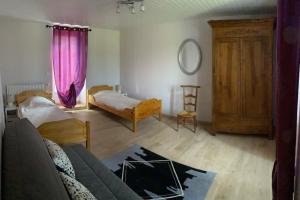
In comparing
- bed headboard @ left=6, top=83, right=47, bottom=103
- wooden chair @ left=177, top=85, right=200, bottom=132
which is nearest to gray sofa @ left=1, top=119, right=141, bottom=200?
wooden chair @ left=177, top=85, right=200, bottom=132

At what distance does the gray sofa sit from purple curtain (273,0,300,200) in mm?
878

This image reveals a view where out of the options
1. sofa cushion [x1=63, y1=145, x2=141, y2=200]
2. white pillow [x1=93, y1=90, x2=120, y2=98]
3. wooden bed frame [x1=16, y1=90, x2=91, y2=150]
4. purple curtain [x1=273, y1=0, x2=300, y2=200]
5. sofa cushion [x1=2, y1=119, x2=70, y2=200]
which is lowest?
sofa cushion [x1=63, y1=145, x2=141, y2=200]

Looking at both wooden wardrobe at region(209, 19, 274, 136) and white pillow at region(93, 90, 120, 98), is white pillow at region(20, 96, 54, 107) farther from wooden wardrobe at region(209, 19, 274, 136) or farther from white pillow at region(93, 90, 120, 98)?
wooden wardrobe at region(209, 19, 274, 136)

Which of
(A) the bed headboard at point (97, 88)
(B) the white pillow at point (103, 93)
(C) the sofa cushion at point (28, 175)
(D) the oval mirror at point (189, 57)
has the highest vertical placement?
(D) the oval mirror at point (189, 57)

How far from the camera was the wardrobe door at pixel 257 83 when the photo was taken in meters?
4.06

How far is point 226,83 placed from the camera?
4.32 m

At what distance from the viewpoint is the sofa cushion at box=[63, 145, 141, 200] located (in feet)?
5.97

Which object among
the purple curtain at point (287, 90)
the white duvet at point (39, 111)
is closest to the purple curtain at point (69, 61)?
the white duvet at point (39, 111)

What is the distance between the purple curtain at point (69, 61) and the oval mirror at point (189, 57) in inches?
93.4

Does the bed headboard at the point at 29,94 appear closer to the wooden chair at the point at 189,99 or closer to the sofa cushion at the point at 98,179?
the wooden chair at the point at 189,99

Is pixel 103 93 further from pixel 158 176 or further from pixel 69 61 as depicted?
pixel 158 176

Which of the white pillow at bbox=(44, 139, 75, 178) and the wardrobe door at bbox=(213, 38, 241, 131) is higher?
the wardrobe door at bbox=(213, 38, 241, 131)

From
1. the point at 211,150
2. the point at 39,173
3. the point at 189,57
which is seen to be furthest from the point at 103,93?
the point at 39,173

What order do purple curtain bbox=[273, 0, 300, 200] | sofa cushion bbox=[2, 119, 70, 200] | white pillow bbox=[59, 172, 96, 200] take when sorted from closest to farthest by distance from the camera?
purple curtain bbox=[273, 0, 300, 200], sofa cushion bbox=[2, 119, 70, 200], white pillow bbox=[59, 172, 96, 200]
